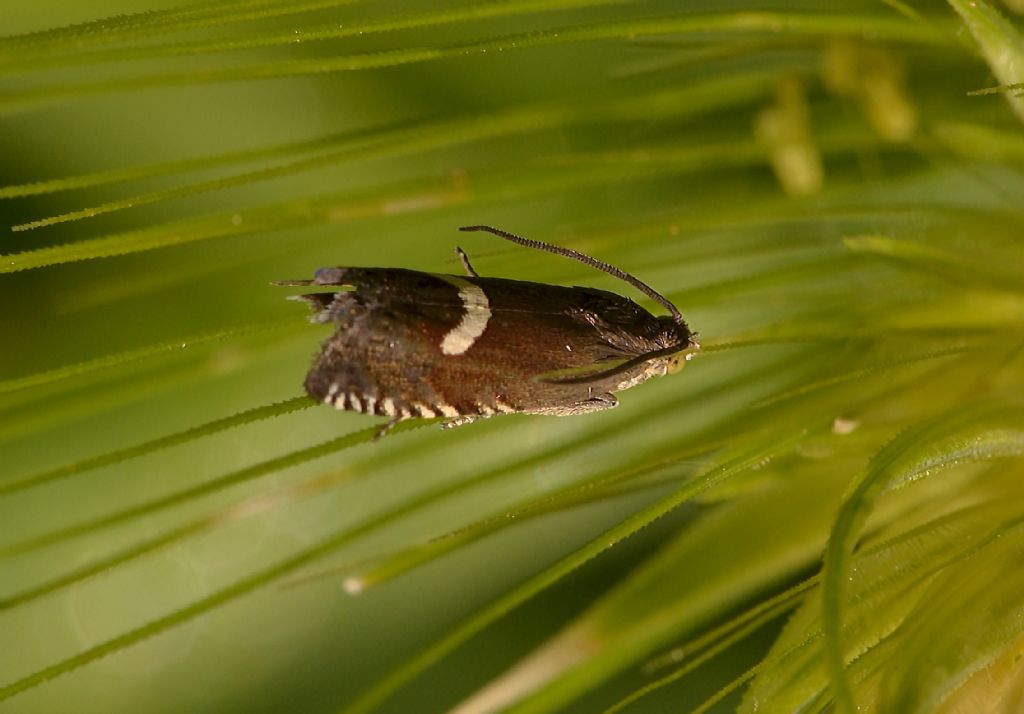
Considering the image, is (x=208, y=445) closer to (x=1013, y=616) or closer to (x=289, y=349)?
(x=289, y=349)

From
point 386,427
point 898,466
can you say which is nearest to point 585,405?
point 386,427

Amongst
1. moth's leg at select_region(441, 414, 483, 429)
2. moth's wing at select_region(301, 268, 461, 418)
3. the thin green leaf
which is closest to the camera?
the thin green leaf

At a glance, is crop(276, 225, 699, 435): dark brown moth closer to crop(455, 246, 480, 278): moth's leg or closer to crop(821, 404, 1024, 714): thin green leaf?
crop(455, 246, 480, 278): moth's leg

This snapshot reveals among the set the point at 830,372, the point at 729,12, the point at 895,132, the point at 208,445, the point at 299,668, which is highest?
the point at 729,12

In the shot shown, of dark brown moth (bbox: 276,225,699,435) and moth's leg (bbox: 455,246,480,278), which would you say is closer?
dark brown moth (bbox: 276,225,699,435)

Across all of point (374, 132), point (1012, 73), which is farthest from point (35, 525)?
point (1012, 73)

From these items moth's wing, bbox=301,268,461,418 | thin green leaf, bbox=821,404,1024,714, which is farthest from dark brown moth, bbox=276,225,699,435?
thin green leaf, bbox=821,404,1024,714

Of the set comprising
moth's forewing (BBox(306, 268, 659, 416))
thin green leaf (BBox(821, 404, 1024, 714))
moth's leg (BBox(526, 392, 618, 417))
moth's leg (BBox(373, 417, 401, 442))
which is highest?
moth's forewing (BBox(306, 268, 659, 416))
